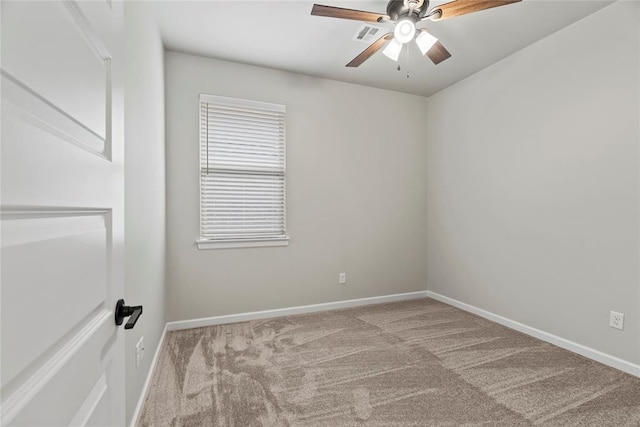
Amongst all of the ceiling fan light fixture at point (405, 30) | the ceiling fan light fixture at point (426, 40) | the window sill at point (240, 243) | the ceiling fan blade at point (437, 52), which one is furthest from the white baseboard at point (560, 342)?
the ceiling fan light fixture at point (405, 30)

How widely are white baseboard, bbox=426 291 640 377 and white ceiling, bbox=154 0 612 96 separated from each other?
271 centimetres

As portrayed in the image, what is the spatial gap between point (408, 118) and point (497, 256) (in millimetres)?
2066

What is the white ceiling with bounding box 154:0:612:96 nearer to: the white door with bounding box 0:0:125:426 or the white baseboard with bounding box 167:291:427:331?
the white door with bounding box 0:0:125:426

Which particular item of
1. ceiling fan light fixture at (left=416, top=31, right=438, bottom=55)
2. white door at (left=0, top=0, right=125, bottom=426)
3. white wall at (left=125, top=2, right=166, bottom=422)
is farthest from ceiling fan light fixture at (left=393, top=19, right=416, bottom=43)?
white door at (left=0, top=0, right=125, bottom=426)

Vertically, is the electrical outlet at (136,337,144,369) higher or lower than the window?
lower

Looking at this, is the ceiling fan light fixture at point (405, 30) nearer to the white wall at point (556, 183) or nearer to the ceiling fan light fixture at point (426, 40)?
the ceiling fan light fixture at point (426, 40)

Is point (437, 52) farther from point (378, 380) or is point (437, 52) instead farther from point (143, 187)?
point (378, 380)

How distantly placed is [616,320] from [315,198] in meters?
2.83

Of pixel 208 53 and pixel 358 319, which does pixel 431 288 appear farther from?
pixel 208 53

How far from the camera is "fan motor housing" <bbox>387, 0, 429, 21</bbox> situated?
201 centimetres


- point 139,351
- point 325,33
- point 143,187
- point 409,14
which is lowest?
point 139,351

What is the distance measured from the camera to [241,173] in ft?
10.6

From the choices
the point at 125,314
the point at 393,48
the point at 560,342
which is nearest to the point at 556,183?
the point at 560,342

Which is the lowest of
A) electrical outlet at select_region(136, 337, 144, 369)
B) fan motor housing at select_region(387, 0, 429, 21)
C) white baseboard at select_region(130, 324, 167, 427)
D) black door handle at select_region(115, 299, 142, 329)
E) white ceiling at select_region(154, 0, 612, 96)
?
white baseboard at select_region(130, 324, 167, 427)
